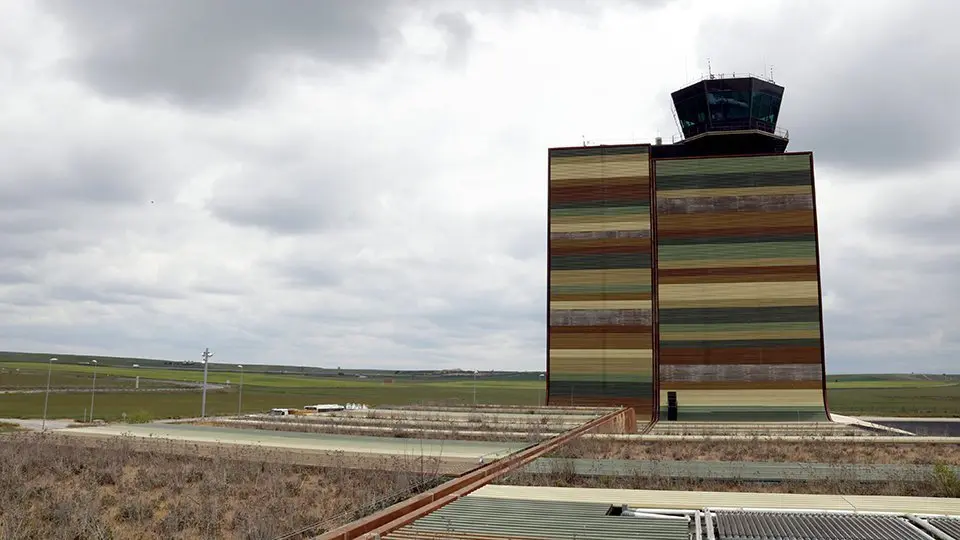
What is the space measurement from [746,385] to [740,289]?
7961 mm

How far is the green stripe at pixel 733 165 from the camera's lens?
5569cm

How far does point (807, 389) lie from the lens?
2077 inches

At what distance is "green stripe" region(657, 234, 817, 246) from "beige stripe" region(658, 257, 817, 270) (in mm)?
1592

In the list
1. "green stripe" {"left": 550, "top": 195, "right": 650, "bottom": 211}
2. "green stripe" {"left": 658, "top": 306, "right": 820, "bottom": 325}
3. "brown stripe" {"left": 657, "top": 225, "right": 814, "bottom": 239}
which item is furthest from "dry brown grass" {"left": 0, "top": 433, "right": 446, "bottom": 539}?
"brown stripe" {"left": 657, "top": 225, "right": 814, "bottom": 239}

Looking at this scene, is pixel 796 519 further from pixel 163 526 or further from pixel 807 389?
pixel 807 389

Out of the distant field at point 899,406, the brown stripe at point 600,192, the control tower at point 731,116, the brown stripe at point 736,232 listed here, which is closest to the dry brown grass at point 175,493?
the brown stripe at point 600,192

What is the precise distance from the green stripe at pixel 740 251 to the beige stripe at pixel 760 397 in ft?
36.7

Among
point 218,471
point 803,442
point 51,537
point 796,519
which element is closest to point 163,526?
point 51,537

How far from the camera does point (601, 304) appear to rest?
5647 cm

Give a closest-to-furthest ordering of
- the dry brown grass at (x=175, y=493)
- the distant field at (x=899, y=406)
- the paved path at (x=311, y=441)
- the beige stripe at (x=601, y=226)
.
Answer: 1. the dry brown grass at (x=175, y=493)
2. the paved path at (x=311, y=441)
3. the beige stripe at (x=601, y=226)
4. the distant field at (x=899, y=406)

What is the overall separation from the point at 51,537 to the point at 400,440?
1423 cm

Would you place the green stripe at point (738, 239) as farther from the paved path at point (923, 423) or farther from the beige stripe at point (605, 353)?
the paved path at point (923, 423)

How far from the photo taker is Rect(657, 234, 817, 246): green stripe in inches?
2144

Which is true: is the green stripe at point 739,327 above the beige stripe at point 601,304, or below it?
below
